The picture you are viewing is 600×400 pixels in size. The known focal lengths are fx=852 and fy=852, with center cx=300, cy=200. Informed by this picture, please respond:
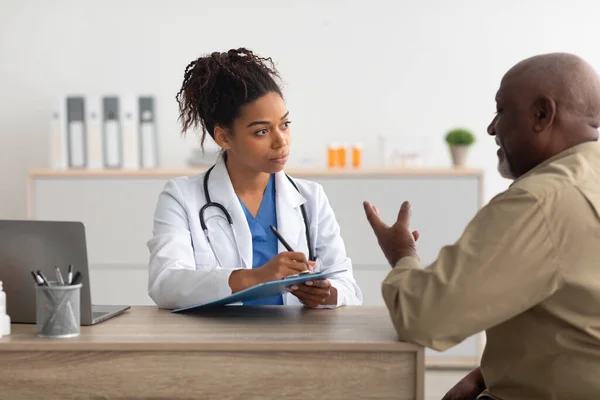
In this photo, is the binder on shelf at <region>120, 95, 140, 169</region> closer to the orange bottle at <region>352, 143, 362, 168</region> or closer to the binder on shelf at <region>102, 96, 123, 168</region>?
the binder on shelf at <region>102, 96, 123, 168</region>

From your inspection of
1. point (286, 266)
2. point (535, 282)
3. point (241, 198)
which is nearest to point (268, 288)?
point (286, 266)

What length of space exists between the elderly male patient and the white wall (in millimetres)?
3476

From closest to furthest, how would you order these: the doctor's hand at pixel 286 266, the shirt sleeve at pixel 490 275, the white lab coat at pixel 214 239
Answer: the shirt sleeve at pixel 490 275 < the doctor's hand at pixel 286 266 < the white lab coat at pixel 214 239

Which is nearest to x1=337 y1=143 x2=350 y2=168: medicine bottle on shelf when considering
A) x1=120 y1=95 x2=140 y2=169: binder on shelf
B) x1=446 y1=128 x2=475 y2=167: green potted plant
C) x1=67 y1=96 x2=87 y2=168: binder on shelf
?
x1=446 y1=128 x2=475 y2=167: green potted plant

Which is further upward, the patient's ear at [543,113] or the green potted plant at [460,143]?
the patient's ear at [543,113]

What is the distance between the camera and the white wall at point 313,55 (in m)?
5.24

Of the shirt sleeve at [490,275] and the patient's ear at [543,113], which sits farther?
the patient's ear at [543,113]

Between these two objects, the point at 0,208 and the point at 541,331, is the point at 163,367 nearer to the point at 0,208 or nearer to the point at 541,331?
the point at 541,331

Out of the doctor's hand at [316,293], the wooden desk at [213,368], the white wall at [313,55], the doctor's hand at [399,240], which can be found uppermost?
the white wall at [313,55]

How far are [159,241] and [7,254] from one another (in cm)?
54

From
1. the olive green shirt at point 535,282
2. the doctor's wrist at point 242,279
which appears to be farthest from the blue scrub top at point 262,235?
the olive green shirt at point 535,282

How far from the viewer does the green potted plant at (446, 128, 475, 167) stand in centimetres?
493

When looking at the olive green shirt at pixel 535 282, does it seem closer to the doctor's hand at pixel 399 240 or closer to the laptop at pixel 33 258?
the doctor's hand at pixel 399 240

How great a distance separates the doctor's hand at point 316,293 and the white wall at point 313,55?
3.06 meters
